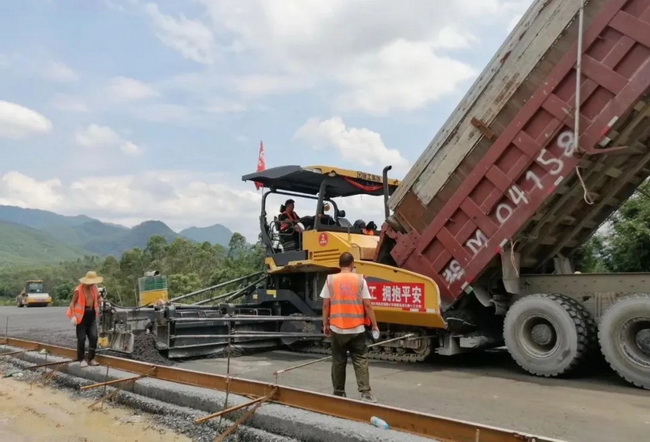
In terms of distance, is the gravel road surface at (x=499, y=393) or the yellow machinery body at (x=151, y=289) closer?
the gravel road surface at (x=499, y=393)

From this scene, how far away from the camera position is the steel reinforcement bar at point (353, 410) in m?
3.28

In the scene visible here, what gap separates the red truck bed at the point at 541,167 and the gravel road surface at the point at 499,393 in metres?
1.03

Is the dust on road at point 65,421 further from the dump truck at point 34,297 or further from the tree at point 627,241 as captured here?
the dump truck at point 34,297

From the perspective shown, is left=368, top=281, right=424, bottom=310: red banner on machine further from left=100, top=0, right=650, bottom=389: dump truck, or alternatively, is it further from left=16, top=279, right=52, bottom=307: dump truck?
Result: left=16, top=279, right=52, bottom=307: dump truck

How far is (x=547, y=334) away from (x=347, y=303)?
2.59 metres

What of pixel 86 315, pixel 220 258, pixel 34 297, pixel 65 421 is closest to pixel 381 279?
pixel 86 315

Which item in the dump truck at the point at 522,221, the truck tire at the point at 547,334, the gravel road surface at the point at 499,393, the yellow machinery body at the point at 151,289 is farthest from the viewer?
the yellow machinery body at the point at 151,289

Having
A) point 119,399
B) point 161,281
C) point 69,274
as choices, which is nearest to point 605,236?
point 161,281

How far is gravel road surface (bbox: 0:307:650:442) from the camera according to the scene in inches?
166

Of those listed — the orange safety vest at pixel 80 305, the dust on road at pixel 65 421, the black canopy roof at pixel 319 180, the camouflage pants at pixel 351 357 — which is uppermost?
the black canopy roof at pixel 319 180

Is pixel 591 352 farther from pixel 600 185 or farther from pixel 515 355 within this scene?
pixel 600 185

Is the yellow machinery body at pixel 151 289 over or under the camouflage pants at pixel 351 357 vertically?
over

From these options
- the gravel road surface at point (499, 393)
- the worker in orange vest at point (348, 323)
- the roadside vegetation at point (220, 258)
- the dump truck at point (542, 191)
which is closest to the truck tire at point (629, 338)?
the dump truck at point (542, 191)

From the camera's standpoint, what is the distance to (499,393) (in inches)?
211
